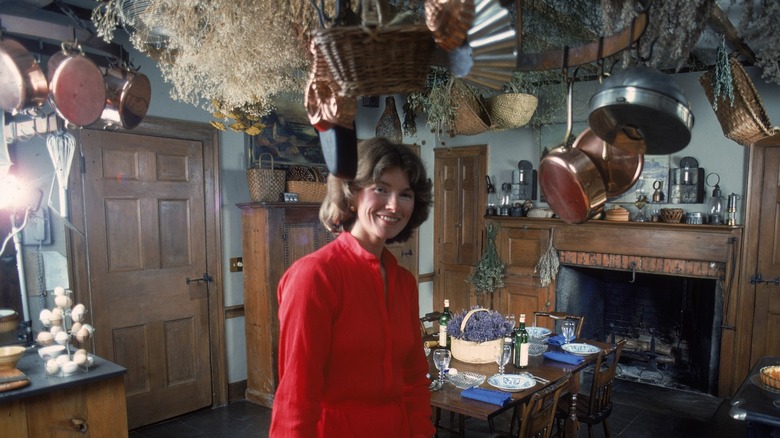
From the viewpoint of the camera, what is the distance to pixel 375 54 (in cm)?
98

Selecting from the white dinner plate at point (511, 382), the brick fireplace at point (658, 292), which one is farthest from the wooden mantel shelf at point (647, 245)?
the white dinner plate at point (511, 382)

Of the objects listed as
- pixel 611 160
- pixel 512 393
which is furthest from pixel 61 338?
pixel 611 160

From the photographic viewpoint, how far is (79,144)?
3.39 m

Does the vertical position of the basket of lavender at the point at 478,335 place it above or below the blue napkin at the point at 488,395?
above

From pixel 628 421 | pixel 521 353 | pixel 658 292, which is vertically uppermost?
pixel 521 353

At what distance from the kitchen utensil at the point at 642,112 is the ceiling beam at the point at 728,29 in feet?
4.34

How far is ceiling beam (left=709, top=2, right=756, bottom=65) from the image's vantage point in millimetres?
2736

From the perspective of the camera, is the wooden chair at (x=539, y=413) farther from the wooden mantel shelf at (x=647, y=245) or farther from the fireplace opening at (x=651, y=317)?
the fireplace opening at (x=651, y=317)

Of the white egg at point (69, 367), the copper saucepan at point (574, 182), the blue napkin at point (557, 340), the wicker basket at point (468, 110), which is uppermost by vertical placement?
the wicker basket at point (468, 110)

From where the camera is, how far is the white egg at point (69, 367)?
229 centimetres

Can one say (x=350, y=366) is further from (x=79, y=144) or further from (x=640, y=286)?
(x=640, y=286)

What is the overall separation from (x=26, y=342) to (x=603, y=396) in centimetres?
326

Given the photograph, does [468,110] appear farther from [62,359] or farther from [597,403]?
[62,359]

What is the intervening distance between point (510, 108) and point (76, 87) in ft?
9.23
